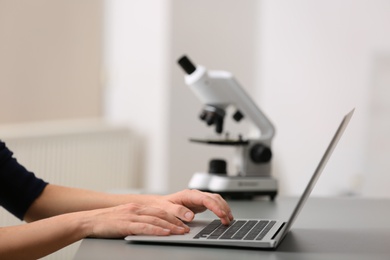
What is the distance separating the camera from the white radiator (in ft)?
12.7

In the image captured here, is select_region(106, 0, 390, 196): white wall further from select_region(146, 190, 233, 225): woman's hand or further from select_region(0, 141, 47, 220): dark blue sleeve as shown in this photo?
select_region(146, 190, 233, 225): woman's hand

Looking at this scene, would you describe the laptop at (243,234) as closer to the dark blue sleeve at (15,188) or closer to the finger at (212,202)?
the finger at (212,202)

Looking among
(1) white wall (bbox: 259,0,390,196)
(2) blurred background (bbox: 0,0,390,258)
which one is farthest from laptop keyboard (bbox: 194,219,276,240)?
(1) white wall (bbox: 259,0,390,196)

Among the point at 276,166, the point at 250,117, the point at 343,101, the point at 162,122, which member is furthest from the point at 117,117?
the point at 250,117

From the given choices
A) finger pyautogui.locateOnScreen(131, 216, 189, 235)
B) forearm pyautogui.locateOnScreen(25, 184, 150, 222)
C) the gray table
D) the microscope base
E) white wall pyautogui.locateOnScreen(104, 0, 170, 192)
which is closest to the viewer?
the gray table

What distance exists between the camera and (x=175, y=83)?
430 cm

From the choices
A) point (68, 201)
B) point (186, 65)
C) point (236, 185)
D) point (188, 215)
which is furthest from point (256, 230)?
point (186, 65)

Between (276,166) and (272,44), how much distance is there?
703 mm

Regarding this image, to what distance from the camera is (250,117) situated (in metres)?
2.25

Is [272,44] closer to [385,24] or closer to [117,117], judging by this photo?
[385,24]

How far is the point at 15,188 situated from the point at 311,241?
702 mm

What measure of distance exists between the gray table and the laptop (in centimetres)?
1

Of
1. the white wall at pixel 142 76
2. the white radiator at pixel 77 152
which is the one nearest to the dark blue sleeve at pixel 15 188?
the white radiator at pixel 77 152

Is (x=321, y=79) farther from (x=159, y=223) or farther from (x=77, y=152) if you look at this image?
(x=159, y=223)
